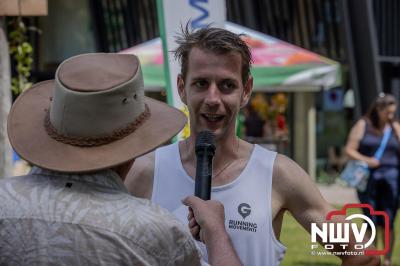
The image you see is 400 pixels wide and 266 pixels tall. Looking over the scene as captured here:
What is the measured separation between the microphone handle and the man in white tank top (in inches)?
16.5

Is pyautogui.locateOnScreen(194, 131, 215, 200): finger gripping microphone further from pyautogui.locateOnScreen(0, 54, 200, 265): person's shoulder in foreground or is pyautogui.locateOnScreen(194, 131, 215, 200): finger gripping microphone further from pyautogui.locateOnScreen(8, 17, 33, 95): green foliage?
pyautogui.locateOnScreen(8, 17, 33, 95): green foliage

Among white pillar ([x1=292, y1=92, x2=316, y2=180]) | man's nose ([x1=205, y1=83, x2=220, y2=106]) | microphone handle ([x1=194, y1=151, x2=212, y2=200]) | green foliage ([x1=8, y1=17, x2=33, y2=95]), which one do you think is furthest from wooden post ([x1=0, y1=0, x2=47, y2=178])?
white pillar ([x1=292, y1=92, x2=316, y2=180])

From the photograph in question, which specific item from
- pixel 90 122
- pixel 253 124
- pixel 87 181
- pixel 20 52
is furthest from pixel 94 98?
pixel 253 124

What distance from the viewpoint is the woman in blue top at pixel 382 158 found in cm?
909

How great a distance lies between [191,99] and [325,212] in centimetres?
68

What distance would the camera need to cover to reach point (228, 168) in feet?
11.5

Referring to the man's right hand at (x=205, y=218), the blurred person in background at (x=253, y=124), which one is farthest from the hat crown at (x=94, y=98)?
the blurred person in background at (x=253, y=124)

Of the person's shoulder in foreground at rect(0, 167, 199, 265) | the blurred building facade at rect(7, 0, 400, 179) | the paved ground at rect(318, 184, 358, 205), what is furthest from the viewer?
the blurred building facade at rect(7, 0, 400, 179)

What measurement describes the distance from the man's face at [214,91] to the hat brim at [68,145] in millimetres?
764

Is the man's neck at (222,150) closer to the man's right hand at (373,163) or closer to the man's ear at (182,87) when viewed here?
the man's ear at (182,87)

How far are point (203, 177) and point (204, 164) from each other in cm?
8

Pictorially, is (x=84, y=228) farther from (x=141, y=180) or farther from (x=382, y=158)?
(x=382, y=158)

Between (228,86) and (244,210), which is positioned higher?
(228,86)

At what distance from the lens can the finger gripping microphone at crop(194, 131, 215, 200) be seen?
285cm
